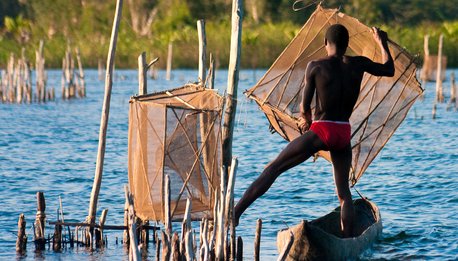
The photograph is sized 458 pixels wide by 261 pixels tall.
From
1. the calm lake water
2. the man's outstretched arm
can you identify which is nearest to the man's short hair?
the man's outstretched arm

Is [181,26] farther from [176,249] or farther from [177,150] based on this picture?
[176,249]

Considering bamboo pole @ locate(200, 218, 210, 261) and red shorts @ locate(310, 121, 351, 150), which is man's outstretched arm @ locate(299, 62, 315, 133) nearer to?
red shorts @ locate(310, 121, 351, 150)

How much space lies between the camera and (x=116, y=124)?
2797cm

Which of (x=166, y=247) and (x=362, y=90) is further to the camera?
(x=362, y=90)

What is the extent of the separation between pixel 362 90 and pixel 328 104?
9.13ft

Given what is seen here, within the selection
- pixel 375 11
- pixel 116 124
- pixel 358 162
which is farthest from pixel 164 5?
pixel 358 162

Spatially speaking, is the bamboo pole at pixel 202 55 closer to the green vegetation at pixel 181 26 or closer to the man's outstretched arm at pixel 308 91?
the man's outstretched arm at pixel 308 91

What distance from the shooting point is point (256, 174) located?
18.6m

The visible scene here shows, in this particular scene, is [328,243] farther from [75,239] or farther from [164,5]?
[164,5]

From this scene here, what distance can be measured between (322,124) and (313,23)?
8.04ft

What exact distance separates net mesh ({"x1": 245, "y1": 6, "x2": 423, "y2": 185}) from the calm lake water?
0.42 metres

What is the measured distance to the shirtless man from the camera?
9461 millimetres

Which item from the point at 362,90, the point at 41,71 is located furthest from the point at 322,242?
the point at 41,71

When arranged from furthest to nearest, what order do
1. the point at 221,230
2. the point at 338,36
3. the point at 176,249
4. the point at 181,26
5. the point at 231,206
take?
the point at 181,26, the point at 338,36, the point at 231,206, the point at 221,230, the point at 176,249
